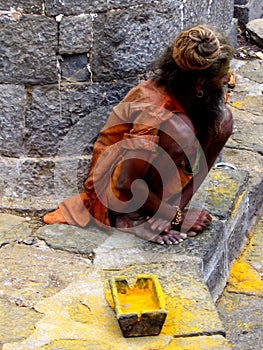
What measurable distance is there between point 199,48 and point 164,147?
486 millimetres

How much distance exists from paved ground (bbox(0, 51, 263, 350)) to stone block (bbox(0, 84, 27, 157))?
0.37 meters

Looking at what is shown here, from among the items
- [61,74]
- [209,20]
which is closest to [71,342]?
[61,74]

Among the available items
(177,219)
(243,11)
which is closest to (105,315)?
(177,219)

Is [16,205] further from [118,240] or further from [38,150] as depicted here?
[118,240]

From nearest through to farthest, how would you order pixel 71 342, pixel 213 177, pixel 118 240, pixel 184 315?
pixel 71 342, pixel 184 315, pixel 118 240, pixel 213 177

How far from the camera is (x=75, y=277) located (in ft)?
10.9

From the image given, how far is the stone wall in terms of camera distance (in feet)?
11.9

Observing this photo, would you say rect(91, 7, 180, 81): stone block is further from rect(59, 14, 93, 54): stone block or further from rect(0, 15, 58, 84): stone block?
rect(0, 15, 58, 84): stone block

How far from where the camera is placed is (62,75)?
3777 mm

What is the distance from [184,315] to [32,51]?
4.99 feet

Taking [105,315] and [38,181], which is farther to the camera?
[38,181]

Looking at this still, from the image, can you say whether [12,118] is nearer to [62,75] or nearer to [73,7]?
[62,75]

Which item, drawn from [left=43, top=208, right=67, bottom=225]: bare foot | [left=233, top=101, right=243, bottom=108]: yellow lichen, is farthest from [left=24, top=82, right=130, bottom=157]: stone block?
[left=233, top=101, right=243, bottom=108]: yellow lichen

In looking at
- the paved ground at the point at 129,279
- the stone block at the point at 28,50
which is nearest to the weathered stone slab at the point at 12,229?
the paved ground at the point at 129,279
